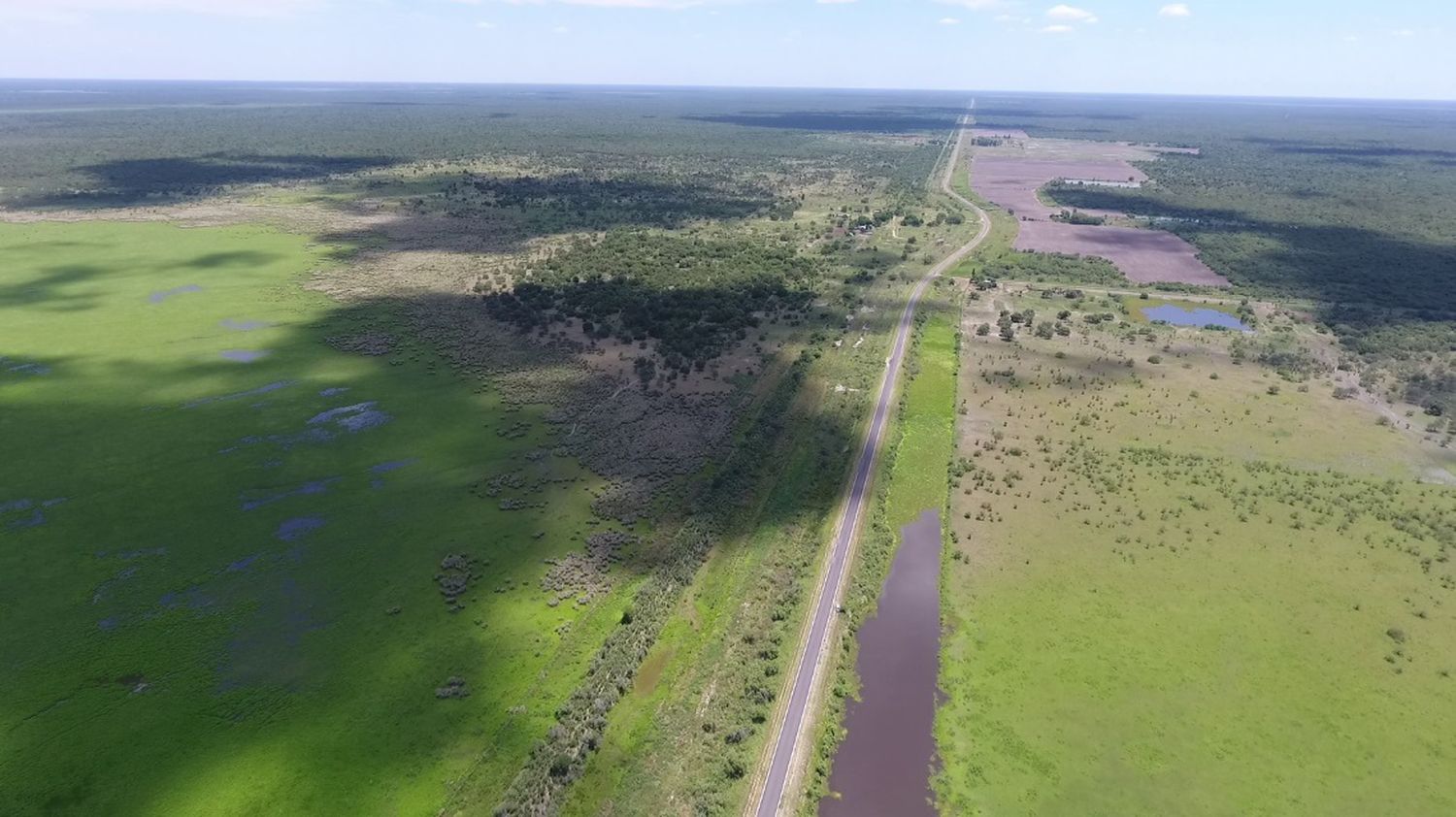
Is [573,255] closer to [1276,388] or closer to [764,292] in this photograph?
[764,292]

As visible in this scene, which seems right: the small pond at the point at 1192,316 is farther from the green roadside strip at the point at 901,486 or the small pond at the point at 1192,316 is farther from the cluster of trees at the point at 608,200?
the cluster of trees at the point at 608,200

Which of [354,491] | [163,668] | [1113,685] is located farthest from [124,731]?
[1113,685]

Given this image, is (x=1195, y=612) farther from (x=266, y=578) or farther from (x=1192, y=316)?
(x=1192, y=316)

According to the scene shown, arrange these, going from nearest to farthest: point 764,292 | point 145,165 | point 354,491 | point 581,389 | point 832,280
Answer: point 354,491, point 581,389, point 764,292, point 832,280, point 145,165

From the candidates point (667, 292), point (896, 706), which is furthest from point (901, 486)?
point (667, 292)

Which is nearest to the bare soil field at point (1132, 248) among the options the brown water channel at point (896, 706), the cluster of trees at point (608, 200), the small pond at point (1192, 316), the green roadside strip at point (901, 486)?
the small pond at point (1192, 316)
